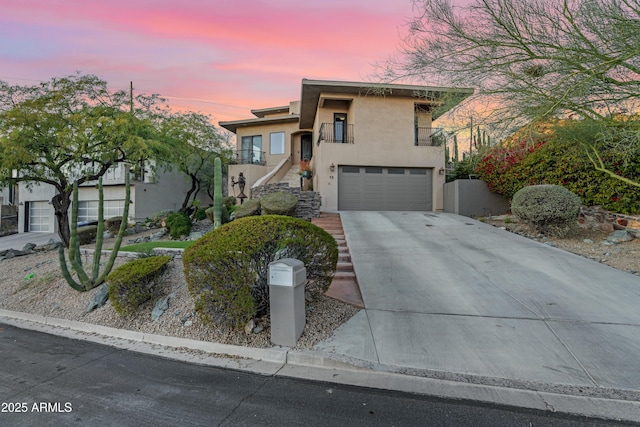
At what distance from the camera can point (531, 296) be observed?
18.0 ft

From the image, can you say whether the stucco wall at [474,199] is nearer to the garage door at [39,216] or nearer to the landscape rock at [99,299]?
the landscape rock at [99,299]

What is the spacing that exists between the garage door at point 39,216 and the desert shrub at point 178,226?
17.0 metres

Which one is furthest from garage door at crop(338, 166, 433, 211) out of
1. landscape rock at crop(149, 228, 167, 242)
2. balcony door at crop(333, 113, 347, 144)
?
landscape rock at crop(149, 228, 167, 242)

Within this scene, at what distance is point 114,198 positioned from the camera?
829 inches

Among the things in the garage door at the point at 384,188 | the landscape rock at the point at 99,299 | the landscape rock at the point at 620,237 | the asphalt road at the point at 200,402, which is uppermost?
the garage door at the point at 384,188

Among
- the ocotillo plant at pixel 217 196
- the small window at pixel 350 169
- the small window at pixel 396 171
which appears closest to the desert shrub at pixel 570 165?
the small window at pixel 396 171

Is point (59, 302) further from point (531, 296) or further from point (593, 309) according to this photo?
point (593, 309)

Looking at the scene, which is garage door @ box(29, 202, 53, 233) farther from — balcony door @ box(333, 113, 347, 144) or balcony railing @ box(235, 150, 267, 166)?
balcony door @ box(333, 113, 347, 144)

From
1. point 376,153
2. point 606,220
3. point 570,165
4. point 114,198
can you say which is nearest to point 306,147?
point 376,153

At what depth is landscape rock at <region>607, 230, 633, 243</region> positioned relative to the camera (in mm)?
8383

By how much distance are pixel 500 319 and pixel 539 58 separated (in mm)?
5621

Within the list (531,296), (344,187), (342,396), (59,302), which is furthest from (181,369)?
(344,187)

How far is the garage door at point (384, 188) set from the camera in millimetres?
15312

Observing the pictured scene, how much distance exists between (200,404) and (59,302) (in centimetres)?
507
